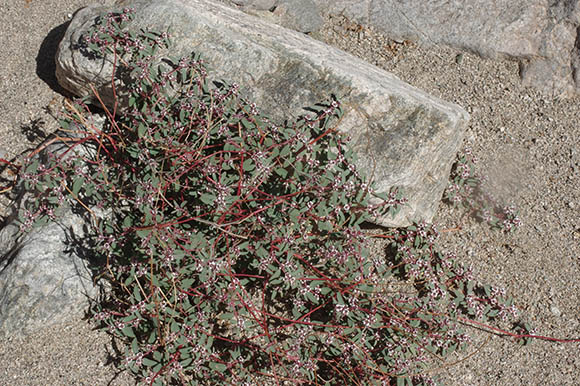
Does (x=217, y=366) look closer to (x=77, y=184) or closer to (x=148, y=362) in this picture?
(x=148, y=362)

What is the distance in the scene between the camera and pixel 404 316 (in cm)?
309

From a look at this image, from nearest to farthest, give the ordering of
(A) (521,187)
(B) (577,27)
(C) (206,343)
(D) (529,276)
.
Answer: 1. (C) (206,343)
2. (D) (529,276)
3. (A) (521,187)
4. (B) (577,27)

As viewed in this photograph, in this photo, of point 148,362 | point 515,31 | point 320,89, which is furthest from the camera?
point 515,31

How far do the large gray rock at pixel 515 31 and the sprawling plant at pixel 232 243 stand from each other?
1504 mm

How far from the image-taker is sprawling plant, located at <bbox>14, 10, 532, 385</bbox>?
9.40 ft

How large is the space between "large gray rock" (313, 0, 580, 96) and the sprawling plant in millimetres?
1504

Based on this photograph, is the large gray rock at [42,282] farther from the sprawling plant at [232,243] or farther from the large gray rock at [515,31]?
the large gray rock at [515,31]

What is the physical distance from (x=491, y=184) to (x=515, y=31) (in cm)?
123

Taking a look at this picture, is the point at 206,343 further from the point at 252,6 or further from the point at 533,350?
the point at 252,6

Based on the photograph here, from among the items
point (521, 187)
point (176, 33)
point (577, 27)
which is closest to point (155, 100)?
point (176, 33)

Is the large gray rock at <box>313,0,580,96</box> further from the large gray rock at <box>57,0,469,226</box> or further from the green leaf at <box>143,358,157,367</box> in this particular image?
the green leaf at <box>143,358,157,367</box>

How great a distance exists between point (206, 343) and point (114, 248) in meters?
0.67

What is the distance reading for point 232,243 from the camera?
120 inches

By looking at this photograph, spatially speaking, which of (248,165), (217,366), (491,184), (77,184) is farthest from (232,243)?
(491,184)
